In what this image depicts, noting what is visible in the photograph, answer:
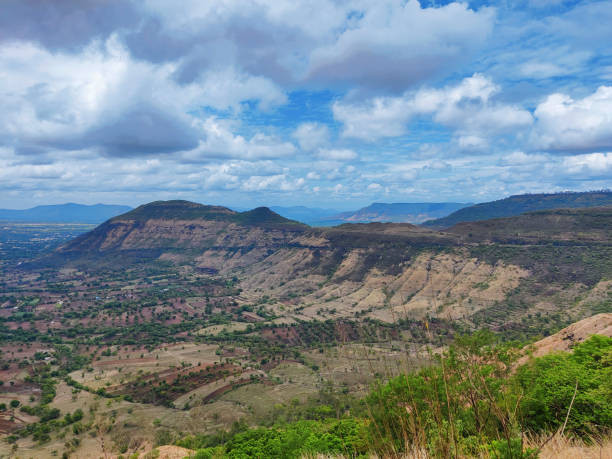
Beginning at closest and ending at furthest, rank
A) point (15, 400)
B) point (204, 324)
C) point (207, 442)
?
point (207, 442) → point (15, 400) → point (204, 324)

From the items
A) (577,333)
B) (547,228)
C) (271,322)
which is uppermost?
(547,228)

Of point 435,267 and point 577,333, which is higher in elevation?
point 577,333

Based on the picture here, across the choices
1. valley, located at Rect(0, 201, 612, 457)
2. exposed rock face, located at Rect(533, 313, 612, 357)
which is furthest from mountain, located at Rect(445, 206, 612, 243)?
exposed rock face, located at Rect(533, 313, 612, 357)

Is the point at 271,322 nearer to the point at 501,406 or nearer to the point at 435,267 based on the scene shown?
the point at 435,267

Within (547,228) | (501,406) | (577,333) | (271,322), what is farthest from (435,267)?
(501,406)

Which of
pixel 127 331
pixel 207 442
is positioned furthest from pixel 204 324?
pixel 207 442

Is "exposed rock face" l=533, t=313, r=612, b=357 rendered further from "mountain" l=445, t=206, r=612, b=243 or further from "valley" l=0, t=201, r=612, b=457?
"mountain" l=445, t=206, r=612, b=243

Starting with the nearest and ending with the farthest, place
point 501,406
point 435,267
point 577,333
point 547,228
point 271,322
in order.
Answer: point 501,406 → point 577,333 → point 271,322 → point 435,267 → point 547,228

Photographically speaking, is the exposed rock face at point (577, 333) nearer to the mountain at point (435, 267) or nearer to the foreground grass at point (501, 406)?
the foreground grass at point (501, 406)

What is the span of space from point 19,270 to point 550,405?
230740 mm

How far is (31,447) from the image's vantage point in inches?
1451

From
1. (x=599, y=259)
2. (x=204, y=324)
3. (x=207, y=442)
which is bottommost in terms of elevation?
(x=204, y=324)

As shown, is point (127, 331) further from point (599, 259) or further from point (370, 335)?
point (599, 259)

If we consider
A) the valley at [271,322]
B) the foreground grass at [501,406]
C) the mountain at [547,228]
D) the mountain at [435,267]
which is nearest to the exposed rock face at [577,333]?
the foreground grass at [501,406]
